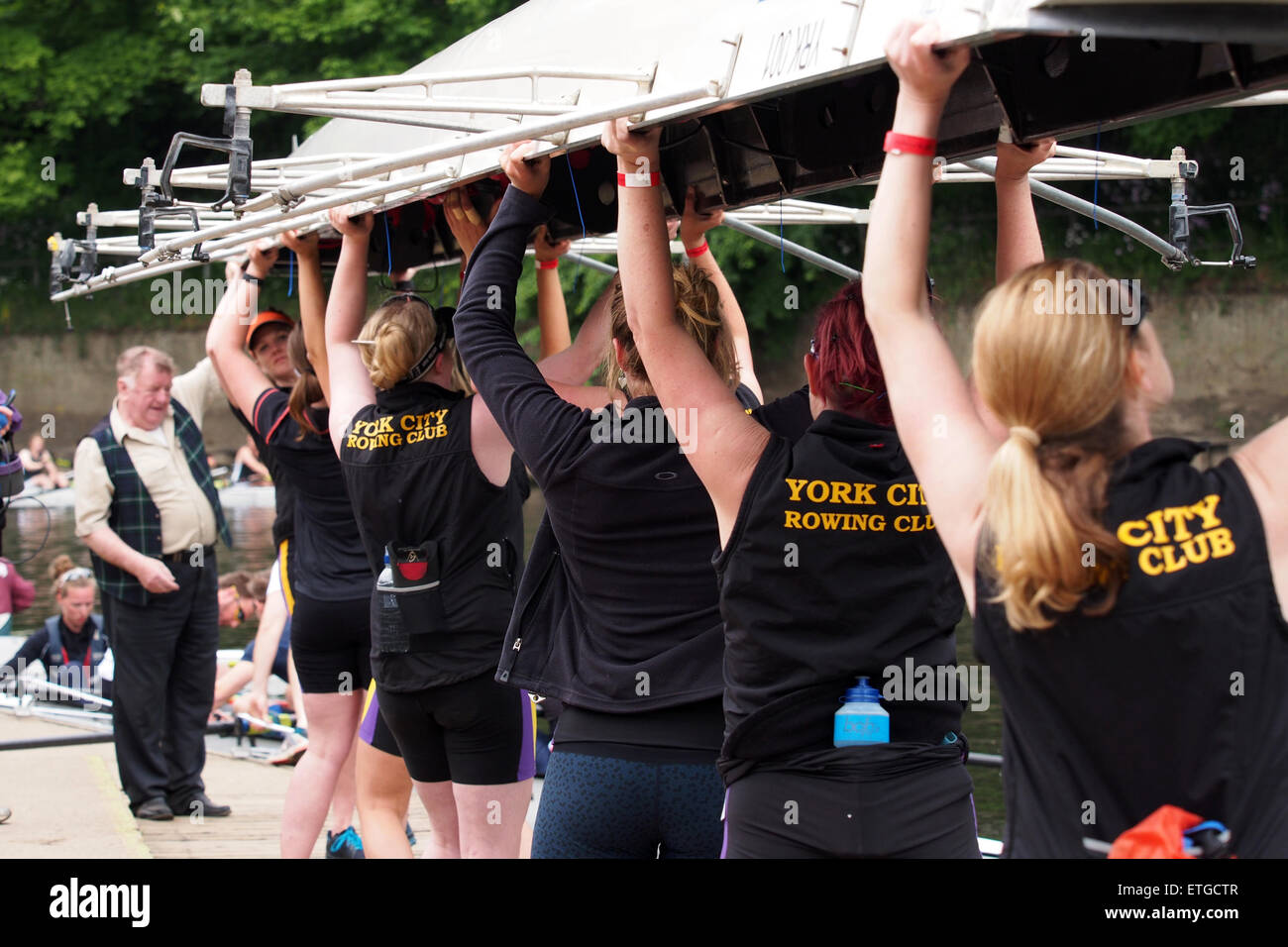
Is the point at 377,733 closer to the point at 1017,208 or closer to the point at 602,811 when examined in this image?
the point at 602,811

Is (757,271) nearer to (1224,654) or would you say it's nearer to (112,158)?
(112,158)

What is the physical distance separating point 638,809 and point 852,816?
673 millimetres

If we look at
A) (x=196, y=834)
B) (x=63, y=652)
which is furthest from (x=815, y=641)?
(x=63, y=652)

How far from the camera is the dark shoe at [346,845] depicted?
5.72m

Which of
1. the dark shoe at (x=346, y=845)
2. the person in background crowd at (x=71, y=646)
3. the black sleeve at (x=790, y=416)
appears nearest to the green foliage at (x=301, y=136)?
the person in background crowd at (x=71, y=646)

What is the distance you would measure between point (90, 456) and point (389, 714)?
3.44 meters

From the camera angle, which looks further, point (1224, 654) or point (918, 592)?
point (918, 592)

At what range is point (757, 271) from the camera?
2522cm

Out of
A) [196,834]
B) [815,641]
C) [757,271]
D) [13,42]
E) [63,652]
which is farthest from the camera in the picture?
[13,42]

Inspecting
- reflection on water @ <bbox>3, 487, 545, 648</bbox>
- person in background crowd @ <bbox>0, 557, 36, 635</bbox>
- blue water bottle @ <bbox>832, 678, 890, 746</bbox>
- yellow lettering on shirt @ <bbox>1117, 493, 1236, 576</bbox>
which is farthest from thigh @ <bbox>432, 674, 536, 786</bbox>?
reflection on water @ <bbox>3, 487, 545, 648</bbox>

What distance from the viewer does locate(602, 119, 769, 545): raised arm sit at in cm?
271

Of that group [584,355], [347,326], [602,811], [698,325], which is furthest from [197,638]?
[698,325]

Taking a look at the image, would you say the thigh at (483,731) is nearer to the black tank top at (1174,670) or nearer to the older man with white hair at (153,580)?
the black tank top at (1174,670)

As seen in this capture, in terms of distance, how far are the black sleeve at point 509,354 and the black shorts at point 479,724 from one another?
98cm
